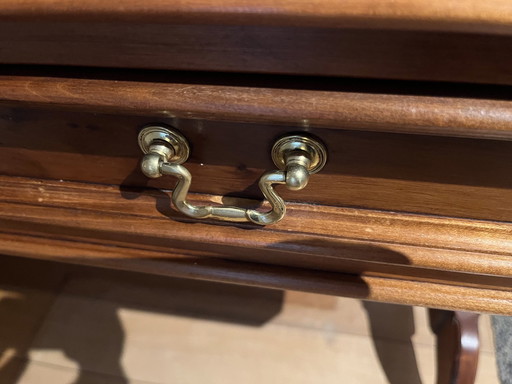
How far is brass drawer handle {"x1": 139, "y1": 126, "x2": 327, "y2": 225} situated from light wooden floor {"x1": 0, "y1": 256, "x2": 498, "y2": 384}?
0.42 meters

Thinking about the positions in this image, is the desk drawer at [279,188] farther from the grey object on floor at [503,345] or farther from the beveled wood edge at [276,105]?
the grey object on floor at [503,345]

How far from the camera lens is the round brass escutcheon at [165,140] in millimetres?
316

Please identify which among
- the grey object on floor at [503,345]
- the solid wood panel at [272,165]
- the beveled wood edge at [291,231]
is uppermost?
the grey object on floor at [503,345]

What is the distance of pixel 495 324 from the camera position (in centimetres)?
75

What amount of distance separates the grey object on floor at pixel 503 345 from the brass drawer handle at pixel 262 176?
570 mm

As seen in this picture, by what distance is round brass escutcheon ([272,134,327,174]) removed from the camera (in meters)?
0.30

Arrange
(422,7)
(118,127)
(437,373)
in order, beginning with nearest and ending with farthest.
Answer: (422,7)
(118,127)
(437,373)

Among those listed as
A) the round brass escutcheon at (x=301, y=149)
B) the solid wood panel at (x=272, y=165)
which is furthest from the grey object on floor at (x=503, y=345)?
the round brass escutcheon at (x=301, y=149)

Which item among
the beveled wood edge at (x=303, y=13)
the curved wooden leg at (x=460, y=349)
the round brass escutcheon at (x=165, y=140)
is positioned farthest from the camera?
the curved wooden leg at (x=460, y=349)

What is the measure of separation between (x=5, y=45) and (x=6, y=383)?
59 cm

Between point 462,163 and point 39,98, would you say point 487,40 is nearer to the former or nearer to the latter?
point 462,163

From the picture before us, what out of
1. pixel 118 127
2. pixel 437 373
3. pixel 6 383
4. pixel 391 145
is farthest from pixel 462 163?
pixel 6 383

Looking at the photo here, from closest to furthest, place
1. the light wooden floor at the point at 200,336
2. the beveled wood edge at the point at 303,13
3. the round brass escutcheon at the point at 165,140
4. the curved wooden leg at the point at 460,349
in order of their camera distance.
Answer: the beveled wood edge at the point at 303,13
the round brass escutcheon at the point at 165,140
the curved wooden leg at the point at 460,349
the light wooden floor at the point at 200,336

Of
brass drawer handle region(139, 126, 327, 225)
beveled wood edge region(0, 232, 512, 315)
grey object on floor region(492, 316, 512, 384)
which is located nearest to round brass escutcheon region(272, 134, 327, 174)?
brass drawer handle region(139, 126, 327, 225)
